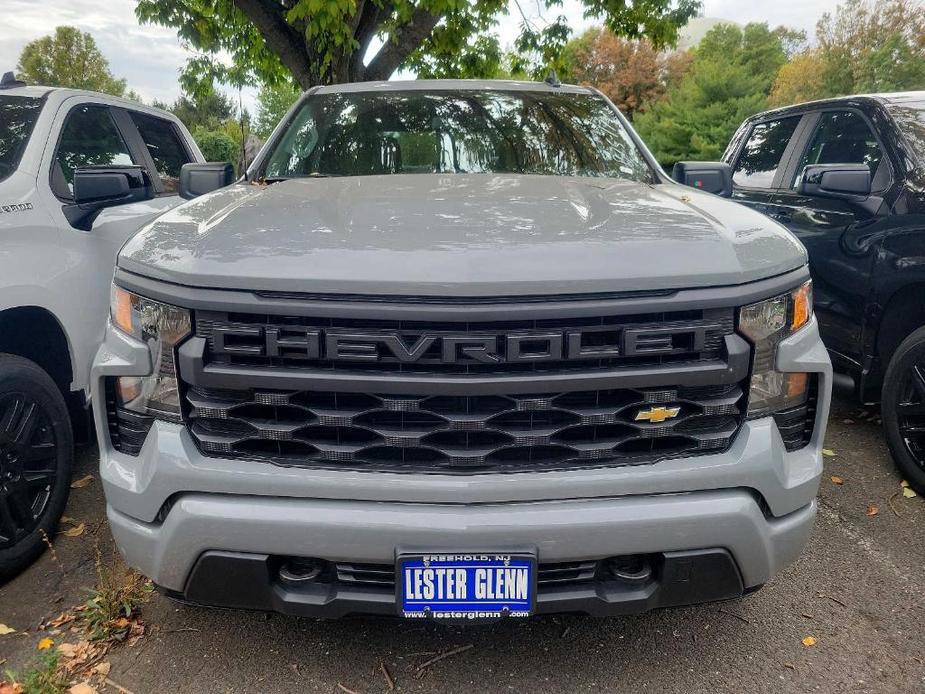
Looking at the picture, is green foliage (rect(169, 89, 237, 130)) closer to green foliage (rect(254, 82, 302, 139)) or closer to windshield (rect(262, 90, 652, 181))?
green foliage (rect(254, 82, 302, 139))

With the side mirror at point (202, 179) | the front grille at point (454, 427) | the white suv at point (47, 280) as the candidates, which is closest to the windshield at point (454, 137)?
the side mirror at point (202, 179)

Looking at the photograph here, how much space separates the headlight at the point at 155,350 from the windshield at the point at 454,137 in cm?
135

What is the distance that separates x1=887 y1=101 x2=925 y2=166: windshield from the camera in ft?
12.3

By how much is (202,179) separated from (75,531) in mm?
1730

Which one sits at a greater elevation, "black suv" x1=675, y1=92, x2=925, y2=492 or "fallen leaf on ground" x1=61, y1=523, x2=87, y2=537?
"black suv" x1=675, y1=92, x2=925, y2=492

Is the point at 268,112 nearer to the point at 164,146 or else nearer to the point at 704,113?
the point at 704,113

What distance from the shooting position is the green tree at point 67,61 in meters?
48.9

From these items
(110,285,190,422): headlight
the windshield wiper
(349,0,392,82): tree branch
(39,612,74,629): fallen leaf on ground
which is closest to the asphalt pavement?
(39,612,74,629): fallen leaf on ground

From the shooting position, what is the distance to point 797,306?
2041mm

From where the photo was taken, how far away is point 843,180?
3.83 metres

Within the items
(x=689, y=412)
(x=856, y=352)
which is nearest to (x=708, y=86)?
(x=856, y=352)

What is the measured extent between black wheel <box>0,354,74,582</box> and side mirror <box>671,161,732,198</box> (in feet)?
9.60

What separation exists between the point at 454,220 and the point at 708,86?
38.5 metres

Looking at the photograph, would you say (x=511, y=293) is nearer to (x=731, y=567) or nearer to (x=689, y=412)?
(x=689, y=412)
